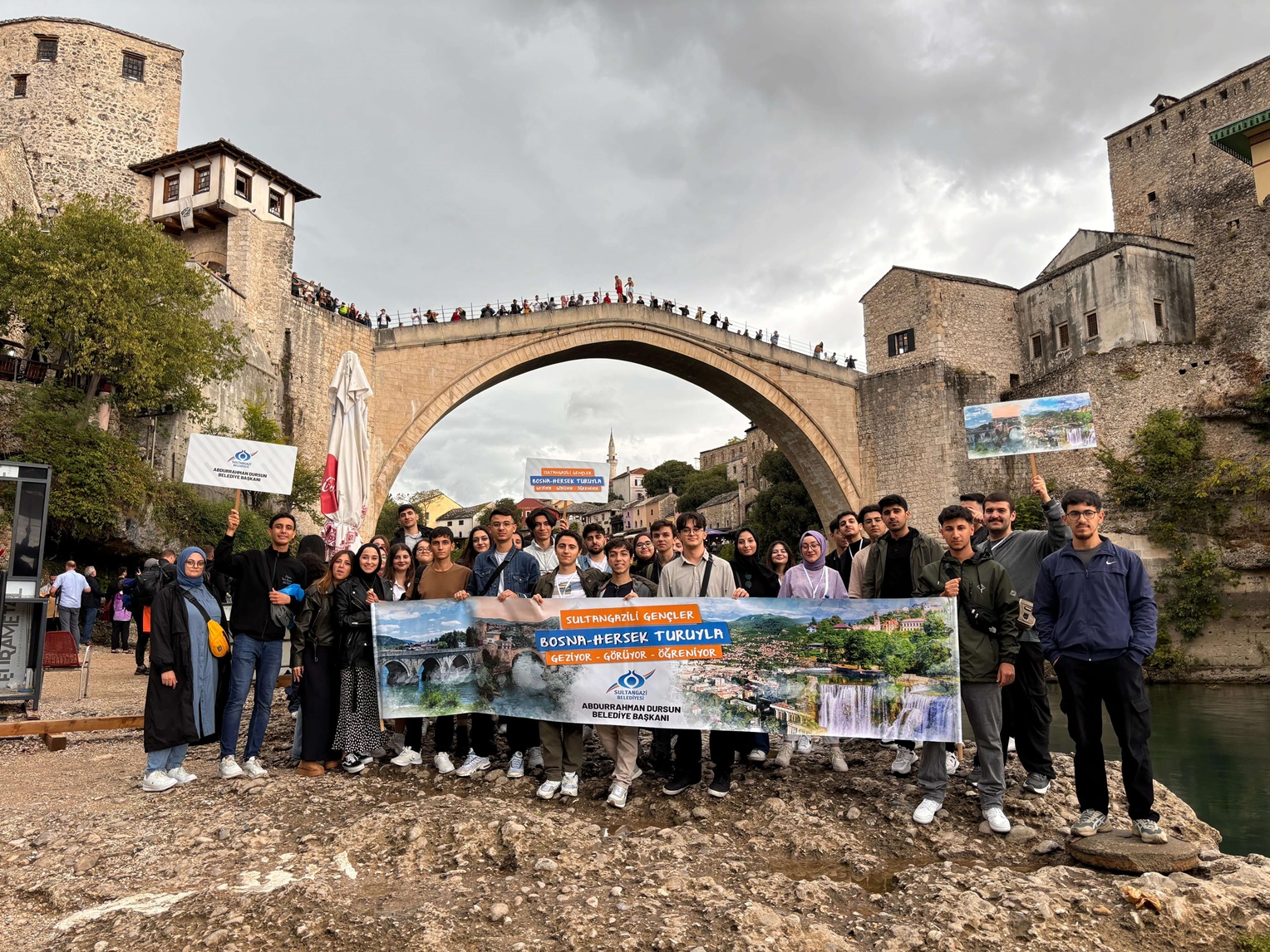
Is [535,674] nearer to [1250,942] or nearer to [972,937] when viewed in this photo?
[972,937]

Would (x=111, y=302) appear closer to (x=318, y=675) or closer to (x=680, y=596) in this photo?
(x=318, y=675)

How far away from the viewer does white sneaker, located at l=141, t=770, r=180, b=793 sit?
4.66 meters

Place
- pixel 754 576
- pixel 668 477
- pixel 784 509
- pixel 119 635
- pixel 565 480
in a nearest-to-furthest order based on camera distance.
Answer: pixel 754 576
pixel 119 635
pixel 565 480
pixel 784 509
pixel 668 477

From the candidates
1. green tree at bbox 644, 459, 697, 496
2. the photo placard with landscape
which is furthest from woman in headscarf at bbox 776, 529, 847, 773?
green tree at bbox 644, 459, 697, 496

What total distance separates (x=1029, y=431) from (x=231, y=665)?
648cm

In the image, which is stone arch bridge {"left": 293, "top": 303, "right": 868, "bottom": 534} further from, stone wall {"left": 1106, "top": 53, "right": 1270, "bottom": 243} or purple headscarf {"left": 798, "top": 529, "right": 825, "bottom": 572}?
stone wall {"left": 1106, "top": 53, "right": 1270, "bottom": 243}

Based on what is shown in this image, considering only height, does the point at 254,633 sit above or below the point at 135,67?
below

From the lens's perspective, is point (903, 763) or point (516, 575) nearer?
point (903, 763)

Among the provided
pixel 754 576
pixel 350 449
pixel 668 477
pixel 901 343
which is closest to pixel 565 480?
pixel 350 449

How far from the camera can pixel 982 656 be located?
13.3ft

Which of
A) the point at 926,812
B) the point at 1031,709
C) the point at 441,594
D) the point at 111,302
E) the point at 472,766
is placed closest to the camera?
the point at 926,812

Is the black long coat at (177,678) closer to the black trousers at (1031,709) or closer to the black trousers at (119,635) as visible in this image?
the black trousers at (1031,709)

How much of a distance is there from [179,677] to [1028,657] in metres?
4.67

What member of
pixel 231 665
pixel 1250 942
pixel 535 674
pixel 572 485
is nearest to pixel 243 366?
pixel 572 485
